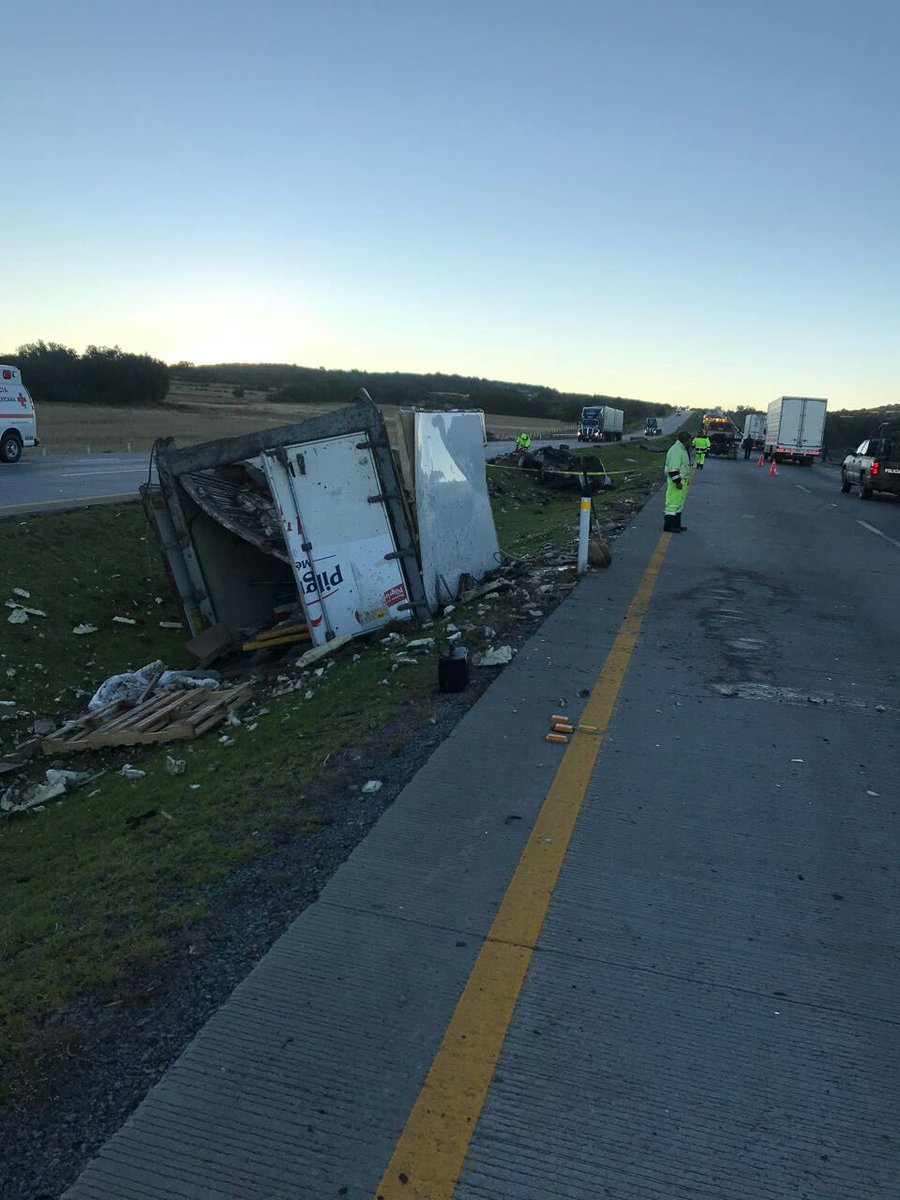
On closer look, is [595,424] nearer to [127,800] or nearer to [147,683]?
[147,683]

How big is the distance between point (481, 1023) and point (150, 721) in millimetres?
5457

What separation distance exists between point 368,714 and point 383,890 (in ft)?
7.89

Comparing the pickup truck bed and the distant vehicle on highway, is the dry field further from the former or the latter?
the distant vehicle on highway

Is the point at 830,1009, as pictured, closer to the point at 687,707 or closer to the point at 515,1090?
the point at 515,1090

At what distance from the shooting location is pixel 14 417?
23.3 m

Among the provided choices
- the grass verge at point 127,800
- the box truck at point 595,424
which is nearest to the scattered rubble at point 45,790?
the grass verge at point 127,800

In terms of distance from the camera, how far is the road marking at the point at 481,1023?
2291mm

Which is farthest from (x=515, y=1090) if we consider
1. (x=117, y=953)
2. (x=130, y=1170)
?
(x=117, y=953)

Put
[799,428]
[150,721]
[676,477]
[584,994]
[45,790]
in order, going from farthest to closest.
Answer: [799,428]
[676,477]
[150,721]
[45,790]
[584,994]

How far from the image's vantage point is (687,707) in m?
5.89

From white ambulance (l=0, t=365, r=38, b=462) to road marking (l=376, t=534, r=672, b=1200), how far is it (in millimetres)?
22454

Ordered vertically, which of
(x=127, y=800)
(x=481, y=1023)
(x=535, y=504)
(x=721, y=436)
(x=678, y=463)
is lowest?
(x=127, y=800)

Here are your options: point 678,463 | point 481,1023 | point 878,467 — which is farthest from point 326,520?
point 878,467

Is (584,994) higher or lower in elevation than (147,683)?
higher
